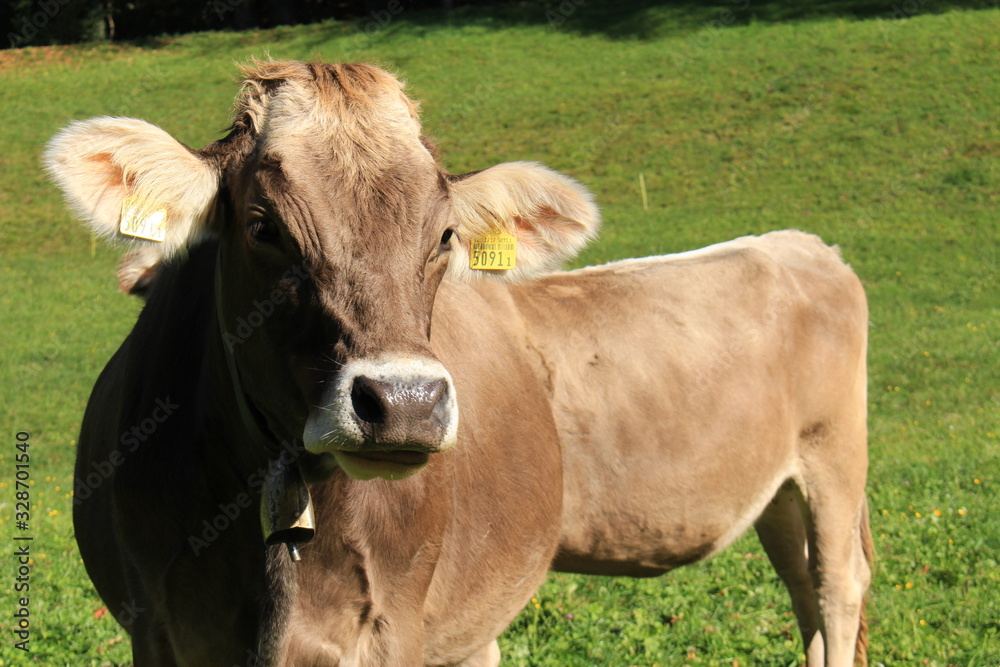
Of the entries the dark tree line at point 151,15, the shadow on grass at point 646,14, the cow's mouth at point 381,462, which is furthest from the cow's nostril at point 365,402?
the dark tree line at point 151,15

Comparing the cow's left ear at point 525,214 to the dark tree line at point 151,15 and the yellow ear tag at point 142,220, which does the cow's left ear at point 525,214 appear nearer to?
the yellow ear tag at point 142,220

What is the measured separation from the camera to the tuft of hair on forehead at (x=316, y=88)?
105 inches

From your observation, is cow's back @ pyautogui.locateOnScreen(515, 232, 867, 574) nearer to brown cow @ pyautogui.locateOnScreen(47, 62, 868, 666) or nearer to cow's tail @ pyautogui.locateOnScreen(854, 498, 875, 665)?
brown cow @ pyautogui.locateOnScreen(47, 62, 868, 666)

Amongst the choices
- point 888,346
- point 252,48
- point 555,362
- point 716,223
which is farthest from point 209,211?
point 252,48

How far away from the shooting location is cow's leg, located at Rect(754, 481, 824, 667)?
15.6 ft

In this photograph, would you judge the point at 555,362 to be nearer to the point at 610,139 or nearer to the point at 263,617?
the point at 263,617

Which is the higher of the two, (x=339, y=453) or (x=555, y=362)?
(x=339, y=453)

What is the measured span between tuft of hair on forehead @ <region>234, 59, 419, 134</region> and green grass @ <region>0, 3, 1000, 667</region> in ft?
1.92

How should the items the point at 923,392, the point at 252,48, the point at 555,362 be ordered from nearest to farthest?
the point at 555,362 < the point at 923,392 < the point at 252,48

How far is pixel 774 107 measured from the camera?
2369 centimetres

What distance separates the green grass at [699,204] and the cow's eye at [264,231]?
1084 millimetres

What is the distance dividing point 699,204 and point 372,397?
18.3 metres

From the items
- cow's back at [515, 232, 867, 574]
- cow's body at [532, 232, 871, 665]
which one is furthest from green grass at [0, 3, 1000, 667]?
cow's back at [515, 232, 867, 574]

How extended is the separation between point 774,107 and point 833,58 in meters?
3.33
